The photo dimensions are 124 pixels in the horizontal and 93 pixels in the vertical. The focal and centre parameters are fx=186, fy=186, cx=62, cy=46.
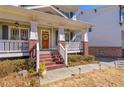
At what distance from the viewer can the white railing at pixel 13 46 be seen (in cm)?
1231

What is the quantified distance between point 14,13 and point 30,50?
9.18ft

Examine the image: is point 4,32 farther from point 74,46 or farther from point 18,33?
point 74,46

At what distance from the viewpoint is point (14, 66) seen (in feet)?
38.0

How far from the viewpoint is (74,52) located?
18.3 meters

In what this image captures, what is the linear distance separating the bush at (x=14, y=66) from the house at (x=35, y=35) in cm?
53

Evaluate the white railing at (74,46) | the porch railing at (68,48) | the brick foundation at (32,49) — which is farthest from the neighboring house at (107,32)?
the brick foundation at (32,49)

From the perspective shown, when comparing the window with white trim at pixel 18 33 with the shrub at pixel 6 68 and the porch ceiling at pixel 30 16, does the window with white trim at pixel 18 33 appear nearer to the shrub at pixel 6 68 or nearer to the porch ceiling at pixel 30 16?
the porch ceiling at pixel 30 16

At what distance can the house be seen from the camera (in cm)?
1258

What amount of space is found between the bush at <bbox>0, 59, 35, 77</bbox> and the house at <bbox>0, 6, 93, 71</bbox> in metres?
0.53

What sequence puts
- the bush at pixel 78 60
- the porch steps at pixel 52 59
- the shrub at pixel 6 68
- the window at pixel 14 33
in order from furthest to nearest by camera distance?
the bush at pixel 78 60
the window at pixel 14 33
the porch steps at pixel 52 59
the shrub at pixel 6 68

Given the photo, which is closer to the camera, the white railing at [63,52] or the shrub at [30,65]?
the shrub at [30,65]

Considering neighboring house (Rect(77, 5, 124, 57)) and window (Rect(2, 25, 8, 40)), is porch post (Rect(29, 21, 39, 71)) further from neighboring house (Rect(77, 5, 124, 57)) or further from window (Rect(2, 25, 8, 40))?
neighboring house (Rect(77, 5, 124, 57))

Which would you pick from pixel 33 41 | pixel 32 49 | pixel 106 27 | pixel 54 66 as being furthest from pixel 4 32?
pixel 106 27
